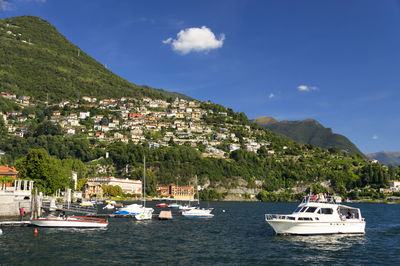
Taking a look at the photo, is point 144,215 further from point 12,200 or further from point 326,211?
point 326,211

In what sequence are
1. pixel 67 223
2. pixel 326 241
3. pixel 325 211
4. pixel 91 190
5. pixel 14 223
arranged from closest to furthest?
pixel 326 241
pixel 325 211
pixel 14 223
pixel 67 223
pixel 91 190

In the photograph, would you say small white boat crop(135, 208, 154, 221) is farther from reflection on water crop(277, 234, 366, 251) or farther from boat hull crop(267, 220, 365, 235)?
reflection on water crop(277, 234, 366, 251)

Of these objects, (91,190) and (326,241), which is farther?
(91,190)

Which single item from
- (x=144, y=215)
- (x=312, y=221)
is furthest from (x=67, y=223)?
(x=312, y=221)

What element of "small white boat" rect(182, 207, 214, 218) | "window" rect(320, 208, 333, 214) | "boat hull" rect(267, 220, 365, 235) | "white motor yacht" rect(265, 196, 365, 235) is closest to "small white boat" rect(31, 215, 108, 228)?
"white motor yacht" rect(265, 196, 365, 235)

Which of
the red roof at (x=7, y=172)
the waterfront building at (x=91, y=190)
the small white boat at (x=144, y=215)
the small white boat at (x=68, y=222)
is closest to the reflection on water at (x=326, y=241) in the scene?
the small white boat at (x=68, y=222)

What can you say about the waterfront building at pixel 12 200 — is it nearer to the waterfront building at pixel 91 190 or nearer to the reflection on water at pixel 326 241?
the reflection on water at pixel 326 241

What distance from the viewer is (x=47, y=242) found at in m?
40.5

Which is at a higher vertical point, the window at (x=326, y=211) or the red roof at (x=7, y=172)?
the red roof at (x=7, y=172)

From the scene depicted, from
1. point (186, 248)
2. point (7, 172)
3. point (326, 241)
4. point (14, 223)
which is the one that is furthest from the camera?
point (7, 172)

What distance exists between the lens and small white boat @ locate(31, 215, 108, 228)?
5141 cm

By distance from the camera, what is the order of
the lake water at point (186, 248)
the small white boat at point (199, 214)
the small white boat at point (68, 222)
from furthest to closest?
the small white boat at point (199, 214) < the small white boat at point (68, 222) < the lake water at point (186, 248)

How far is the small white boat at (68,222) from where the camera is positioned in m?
51.4

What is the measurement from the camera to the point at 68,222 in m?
52.6
